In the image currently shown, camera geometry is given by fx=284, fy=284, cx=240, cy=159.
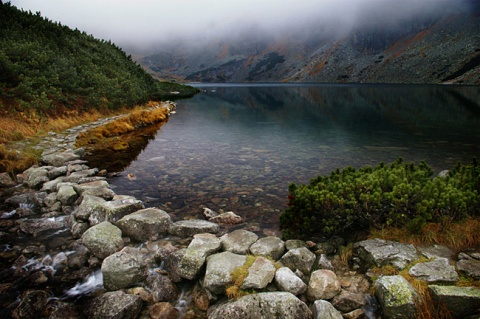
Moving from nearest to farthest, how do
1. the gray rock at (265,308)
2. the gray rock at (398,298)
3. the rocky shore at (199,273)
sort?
1. the gray rock at (398,298)
2. the gray rock at (265,308)
3. the rocky shore at (199,273)

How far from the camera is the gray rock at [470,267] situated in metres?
4.93

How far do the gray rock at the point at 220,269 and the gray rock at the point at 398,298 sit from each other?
2627 mm

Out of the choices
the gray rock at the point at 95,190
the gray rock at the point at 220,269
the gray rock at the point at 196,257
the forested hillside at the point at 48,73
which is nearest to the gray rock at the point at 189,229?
the gray rock at the point at 196,257

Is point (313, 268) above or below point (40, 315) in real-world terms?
above

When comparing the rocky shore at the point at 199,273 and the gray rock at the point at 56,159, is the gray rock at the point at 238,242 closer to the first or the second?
the rocky shore at the point at 199,273

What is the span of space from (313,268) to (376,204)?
7.13ft

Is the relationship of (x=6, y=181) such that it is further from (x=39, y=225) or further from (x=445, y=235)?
(x=445, y=235)

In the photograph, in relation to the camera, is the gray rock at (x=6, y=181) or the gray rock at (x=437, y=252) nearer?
the gray rock at (x=437, y=252)

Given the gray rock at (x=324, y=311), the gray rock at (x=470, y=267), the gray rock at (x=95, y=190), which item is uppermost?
the gray rock at (x=470, y=267)

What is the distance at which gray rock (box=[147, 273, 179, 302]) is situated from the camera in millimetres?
5578

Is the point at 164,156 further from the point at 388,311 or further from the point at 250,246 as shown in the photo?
the point at 388,311

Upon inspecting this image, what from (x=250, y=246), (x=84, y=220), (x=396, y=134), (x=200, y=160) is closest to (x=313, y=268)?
(x=250, y=246)

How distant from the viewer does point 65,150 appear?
A: 53.4 ft

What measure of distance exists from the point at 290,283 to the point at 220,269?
54.1 inches
